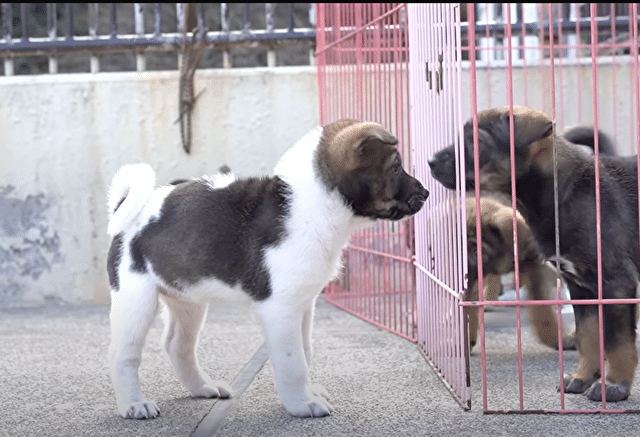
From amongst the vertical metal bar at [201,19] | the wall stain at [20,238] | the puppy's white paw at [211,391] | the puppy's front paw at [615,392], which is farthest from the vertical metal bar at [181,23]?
the puppy's front paw at [615,392]

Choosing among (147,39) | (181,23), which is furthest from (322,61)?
(147,39)

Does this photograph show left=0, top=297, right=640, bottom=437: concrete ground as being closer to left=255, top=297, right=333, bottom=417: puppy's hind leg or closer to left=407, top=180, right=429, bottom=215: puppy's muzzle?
left=255, top=297, right=333, bottom=417: puppy's hind leg

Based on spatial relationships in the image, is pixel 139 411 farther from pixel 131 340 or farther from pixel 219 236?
pixel 219 236

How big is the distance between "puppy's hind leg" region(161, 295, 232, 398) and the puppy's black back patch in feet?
0.84

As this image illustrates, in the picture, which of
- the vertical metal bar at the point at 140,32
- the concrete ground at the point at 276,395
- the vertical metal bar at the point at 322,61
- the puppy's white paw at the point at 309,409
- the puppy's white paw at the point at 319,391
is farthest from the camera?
the vertical metal bar at the point at 140,32

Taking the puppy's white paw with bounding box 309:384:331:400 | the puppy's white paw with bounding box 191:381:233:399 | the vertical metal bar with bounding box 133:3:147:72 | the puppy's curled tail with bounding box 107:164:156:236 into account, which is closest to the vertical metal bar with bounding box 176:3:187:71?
the vertical metal bar with bounding box 133:3:147:72

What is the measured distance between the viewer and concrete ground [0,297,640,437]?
8.73 feet

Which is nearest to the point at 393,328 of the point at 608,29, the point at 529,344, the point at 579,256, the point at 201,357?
the point at 529,344

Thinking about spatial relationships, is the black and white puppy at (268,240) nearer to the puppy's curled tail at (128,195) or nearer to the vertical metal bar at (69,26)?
the puppy's curled tail at (128,195)

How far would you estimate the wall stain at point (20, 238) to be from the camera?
5.88m

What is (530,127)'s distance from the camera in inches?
116

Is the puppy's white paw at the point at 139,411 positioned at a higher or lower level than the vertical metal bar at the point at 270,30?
lower

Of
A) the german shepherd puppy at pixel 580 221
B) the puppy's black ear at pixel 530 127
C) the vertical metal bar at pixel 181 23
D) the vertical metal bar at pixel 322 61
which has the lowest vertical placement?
the german shepherd puppy at pixel 580 221

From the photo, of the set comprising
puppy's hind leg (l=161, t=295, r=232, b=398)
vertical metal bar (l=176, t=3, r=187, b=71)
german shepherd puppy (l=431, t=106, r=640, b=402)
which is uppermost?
vertical metal bar (l=176, t=3, r=187, b=71)
